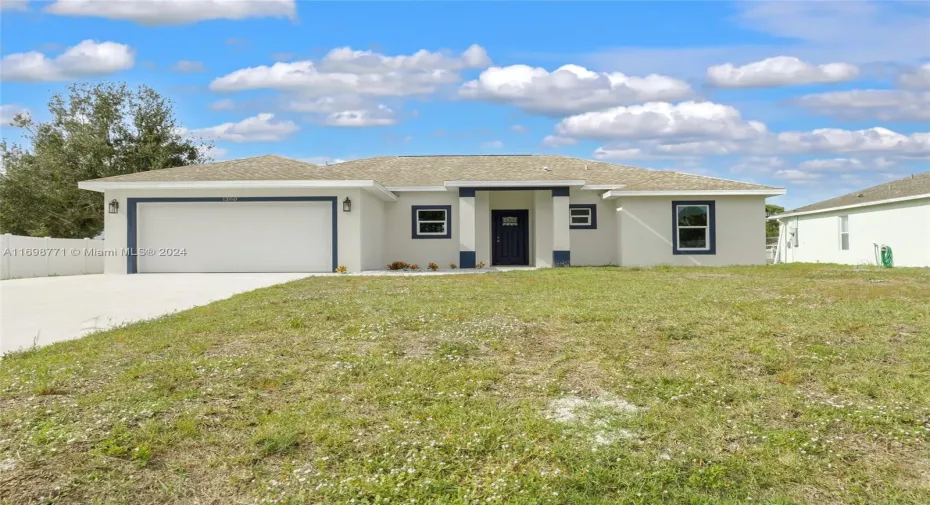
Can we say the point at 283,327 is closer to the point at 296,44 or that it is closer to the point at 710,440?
the point at 710,440

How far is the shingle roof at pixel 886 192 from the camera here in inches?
835

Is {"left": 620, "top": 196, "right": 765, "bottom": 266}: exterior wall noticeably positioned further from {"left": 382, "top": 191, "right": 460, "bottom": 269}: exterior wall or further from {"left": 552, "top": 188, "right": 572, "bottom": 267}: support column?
{"left": 382, "top": 191, "right": 460, "bottom": 269}: exterior wall

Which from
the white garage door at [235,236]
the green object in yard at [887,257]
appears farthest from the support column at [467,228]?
the green object in yard at [887,257]

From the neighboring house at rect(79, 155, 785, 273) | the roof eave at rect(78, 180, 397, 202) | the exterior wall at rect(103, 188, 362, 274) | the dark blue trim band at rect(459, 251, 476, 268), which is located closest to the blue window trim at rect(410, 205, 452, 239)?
the neighboring house at rect(79, 155, 785, 273)

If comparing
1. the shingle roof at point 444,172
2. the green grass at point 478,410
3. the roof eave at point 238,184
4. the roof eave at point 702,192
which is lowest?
the green grass at point 478,410

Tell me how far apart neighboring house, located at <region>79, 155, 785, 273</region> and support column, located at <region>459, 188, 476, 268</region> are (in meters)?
0.03

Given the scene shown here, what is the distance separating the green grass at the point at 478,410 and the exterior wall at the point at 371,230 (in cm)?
958

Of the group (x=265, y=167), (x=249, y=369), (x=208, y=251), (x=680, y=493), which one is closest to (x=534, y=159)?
(x=265, y=167)

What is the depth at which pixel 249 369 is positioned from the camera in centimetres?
566

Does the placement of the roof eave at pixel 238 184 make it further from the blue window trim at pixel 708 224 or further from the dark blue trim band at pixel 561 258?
the blue window trim at pixel 708 224

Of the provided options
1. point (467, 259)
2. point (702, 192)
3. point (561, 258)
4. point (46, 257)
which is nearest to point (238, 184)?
point (467, 259)

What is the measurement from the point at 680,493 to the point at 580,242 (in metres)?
17.3

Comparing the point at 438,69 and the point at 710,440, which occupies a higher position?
the point at 438,69

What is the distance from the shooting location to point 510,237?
21.5 m
